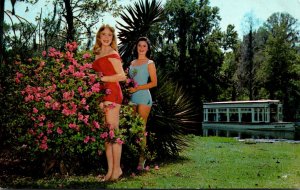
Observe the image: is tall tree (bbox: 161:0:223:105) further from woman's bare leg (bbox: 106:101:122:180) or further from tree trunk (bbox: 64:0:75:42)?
woman's bare leg (bbox: 106:101:122:180)

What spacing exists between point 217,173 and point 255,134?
364 centimetres

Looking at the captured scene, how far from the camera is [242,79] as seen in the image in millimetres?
5836

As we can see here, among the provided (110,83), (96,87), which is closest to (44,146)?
(96,87)

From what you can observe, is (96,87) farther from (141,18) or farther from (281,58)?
(281,58)

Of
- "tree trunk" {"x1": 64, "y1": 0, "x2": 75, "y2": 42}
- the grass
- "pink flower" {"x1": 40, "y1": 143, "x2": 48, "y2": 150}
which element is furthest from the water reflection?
"pink flower" {"x1": 40, "y1": 143, "x2": 48, "y2": 150}

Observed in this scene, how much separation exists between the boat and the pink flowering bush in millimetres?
2102

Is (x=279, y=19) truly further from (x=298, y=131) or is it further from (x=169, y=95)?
(x=298, y=131)

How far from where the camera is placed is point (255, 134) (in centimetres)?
859

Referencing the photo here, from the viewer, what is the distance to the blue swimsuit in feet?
15.6

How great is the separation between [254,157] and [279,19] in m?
2.47

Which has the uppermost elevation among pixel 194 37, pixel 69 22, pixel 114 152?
pixel 69 22

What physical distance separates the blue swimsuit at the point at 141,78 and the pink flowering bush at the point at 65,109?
21cm

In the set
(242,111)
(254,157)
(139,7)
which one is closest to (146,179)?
(139,7)

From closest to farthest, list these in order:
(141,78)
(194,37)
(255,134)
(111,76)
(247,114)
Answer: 1. (111,76)
2. (141,78)
3. (194,37)
4. (247,114)
5. (255,134)
